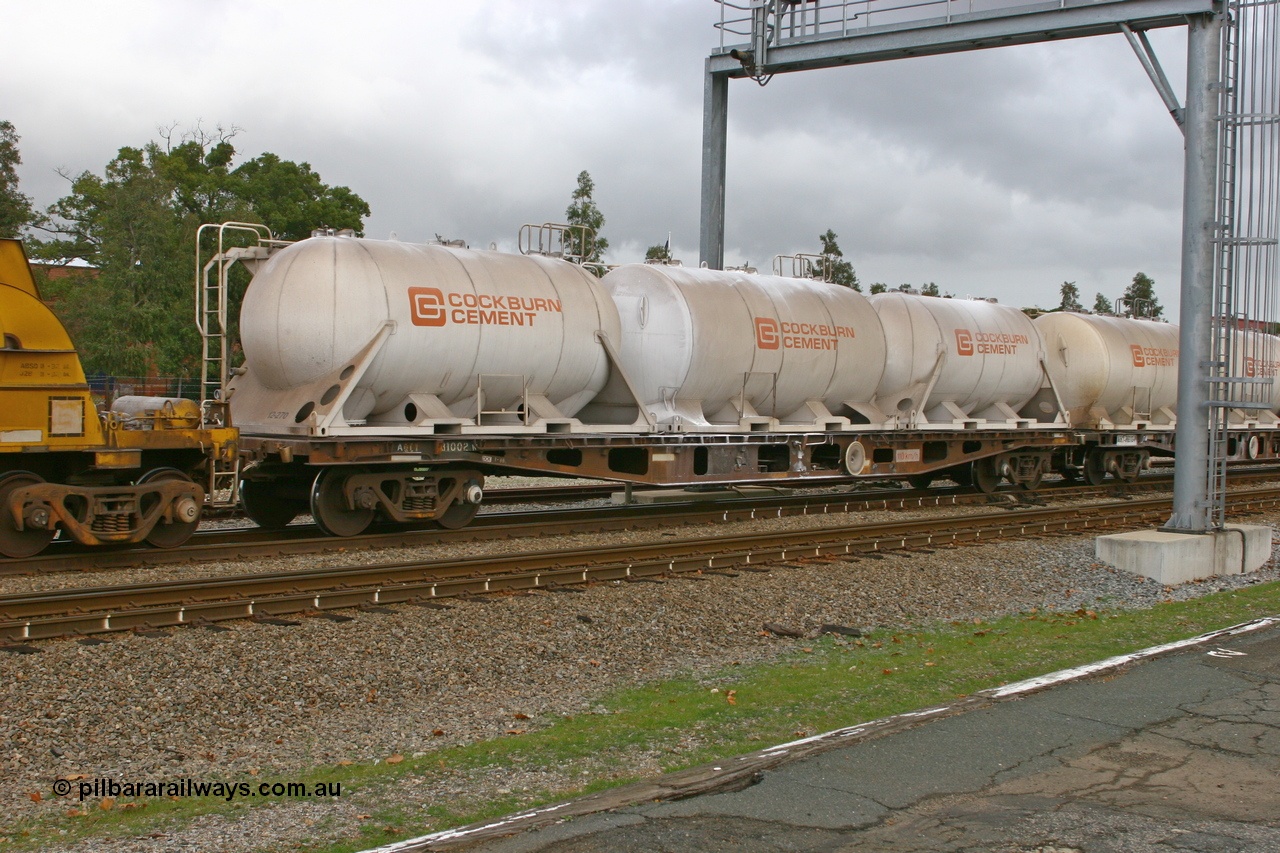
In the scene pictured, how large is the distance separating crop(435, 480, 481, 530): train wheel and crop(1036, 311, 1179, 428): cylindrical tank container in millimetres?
13592

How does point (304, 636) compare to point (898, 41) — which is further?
point (898, 41)

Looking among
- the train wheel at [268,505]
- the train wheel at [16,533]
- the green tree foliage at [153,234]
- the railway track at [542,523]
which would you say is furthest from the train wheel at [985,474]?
the green tree foliage at [153,234]

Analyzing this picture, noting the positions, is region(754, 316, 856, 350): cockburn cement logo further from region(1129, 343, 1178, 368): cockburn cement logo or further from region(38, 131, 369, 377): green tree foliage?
region(38, 131, 369, 377): green tree foliage

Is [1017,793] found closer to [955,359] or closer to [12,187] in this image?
[955,359]

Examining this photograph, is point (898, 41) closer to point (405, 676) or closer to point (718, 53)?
point (718, 53)

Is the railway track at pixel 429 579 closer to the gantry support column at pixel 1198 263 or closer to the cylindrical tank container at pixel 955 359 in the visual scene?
the gantry support column at pixel 1198 263

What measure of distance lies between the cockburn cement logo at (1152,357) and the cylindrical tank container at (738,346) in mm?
8762

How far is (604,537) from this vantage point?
14.6m

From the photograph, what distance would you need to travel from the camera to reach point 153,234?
1657 inches

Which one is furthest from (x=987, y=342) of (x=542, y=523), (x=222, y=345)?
(x=222, y=345)

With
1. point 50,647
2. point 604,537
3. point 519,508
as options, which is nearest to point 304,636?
point 50,647

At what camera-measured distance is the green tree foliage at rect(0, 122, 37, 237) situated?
50812 mm

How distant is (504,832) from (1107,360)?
872 inches
